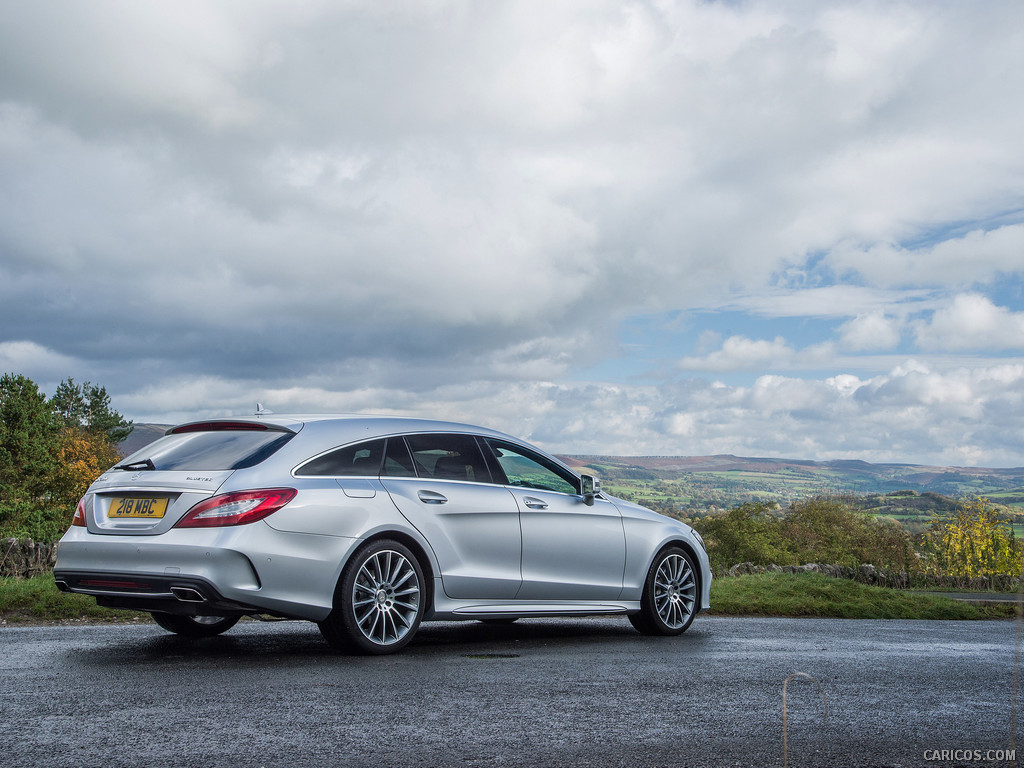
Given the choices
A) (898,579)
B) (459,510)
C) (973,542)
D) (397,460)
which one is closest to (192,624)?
(397,460)

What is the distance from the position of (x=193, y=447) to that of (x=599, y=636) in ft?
13.0

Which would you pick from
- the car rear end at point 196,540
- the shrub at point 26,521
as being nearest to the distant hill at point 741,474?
the shrub at point 26,521

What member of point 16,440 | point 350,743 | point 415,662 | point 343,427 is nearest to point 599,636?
point 415,662

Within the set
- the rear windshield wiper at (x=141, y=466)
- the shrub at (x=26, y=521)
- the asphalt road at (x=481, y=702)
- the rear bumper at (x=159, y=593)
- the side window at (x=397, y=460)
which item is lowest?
the shrub at (x=26, y=521)

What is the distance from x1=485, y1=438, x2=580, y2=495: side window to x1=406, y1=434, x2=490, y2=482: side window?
236mm

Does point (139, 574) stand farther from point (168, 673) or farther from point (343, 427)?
point (343, 427)

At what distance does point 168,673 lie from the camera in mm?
5727

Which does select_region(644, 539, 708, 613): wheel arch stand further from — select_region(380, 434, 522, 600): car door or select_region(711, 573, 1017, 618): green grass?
select_region(711, 573, 1017, 618): green grass

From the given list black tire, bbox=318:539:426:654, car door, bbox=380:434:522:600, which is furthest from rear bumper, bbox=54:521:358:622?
car door, bbox=380:434:522:600

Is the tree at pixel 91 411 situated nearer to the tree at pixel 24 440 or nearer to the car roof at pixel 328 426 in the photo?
the tree at pixel 24 440

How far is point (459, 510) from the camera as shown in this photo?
736cm

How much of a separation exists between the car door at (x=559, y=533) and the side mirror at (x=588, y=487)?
0.16 ft

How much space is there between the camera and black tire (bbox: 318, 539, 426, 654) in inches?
258

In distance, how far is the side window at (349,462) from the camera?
6777 mm
